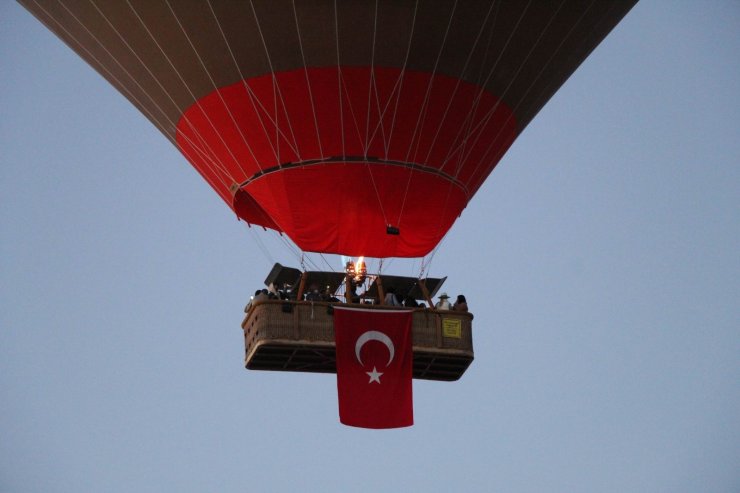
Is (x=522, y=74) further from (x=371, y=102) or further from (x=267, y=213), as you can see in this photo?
(x=267, y=213)

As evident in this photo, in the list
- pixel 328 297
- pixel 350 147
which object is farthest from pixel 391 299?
pixel 350 147

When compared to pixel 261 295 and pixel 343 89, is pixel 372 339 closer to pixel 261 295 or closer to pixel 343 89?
pixel 261 295

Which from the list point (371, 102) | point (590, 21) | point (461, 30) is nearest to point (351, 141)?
point (371, 102)

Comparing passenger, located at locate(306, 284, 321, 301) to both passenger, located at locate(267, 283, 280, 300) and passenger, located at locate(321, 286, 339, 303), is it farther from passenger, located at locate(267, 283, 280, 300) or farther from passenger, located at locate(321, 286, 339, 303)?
passenger, located at locate(267, 283, 280, 300)

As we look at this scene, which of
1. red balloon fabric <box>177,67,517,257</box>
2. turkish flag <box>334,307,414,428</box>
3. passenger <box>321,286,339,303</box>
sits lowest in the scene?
turkish flag <box>334,307,414,428</box>

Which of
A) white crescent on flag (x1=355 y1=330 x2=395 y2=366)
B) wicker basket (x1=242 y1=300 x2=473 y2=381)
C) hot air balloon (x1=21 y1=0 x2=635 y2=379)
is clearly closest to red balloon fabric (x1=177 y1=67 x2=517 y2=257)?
hot air balloon (x1=21 y1=0 x2=635 y2=379)

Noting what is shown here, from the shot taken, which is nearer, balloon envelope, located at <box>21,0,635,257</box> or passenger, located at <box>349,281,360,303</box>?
balloon envelope, located at <box>21,0,635,257</box>
